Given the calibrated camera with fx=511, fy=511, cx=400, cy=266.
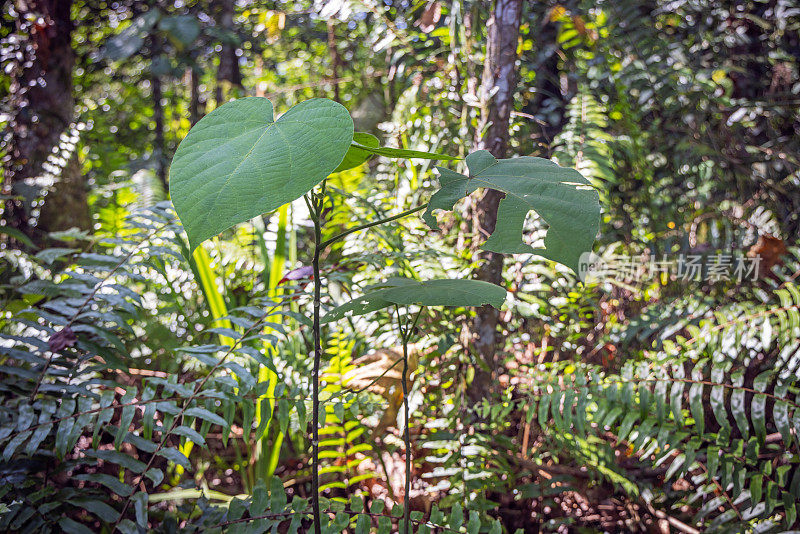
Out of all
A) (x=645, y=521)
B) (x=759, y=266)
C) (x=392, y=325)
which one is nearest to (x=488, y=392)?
(x=392, y=325)

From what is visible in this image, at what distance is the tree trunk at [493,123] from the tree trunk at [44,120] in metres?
1.67

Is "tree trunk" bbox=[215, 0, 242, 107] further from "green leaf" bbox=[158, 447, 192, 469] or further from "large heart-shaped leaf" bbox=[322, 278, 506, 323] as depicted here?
"large heart-shaped leaf" bbox=[322, 278, 506, 323]

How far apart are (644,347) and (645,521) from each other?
2.22 ft

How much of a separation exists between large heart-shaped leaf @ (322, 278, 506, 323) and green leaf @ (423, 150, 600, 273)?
8 cm

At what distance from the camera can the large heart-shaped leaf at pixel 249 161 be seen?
414 mm

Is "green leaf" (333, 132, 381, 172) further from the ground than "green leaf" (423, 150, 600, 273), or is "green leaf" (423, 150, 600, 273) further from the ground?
"green leaf" (333, 132, 381, 172)

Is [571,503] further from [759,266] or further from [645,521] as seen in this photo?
[759,266]

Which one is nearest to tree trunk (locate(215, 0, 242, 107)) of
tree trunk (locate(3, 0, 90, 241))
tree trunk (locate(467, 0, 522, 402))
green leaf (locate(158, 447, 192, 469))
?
tree trunk (locate(3, 0, 90, 241))

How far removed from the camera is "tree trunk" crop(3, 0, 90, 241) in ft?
6.65

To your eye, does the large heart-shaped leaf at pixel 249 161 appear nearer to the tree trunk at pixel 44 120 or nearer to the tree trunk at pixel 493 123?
the tree trunk at pixel 493 123

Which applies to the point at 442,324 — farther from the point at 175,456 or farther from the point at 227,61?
the point at 227,61

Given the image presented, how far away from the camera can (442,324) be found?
4.60 ft

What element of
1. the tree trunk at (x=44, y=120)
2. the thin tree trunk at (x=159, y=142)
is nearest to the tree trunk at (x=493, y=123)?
the tree trunk at (x=44, y=120)

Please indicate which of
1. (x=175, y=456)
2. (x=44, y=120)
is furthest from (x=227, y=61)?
(x=175, y=456)
